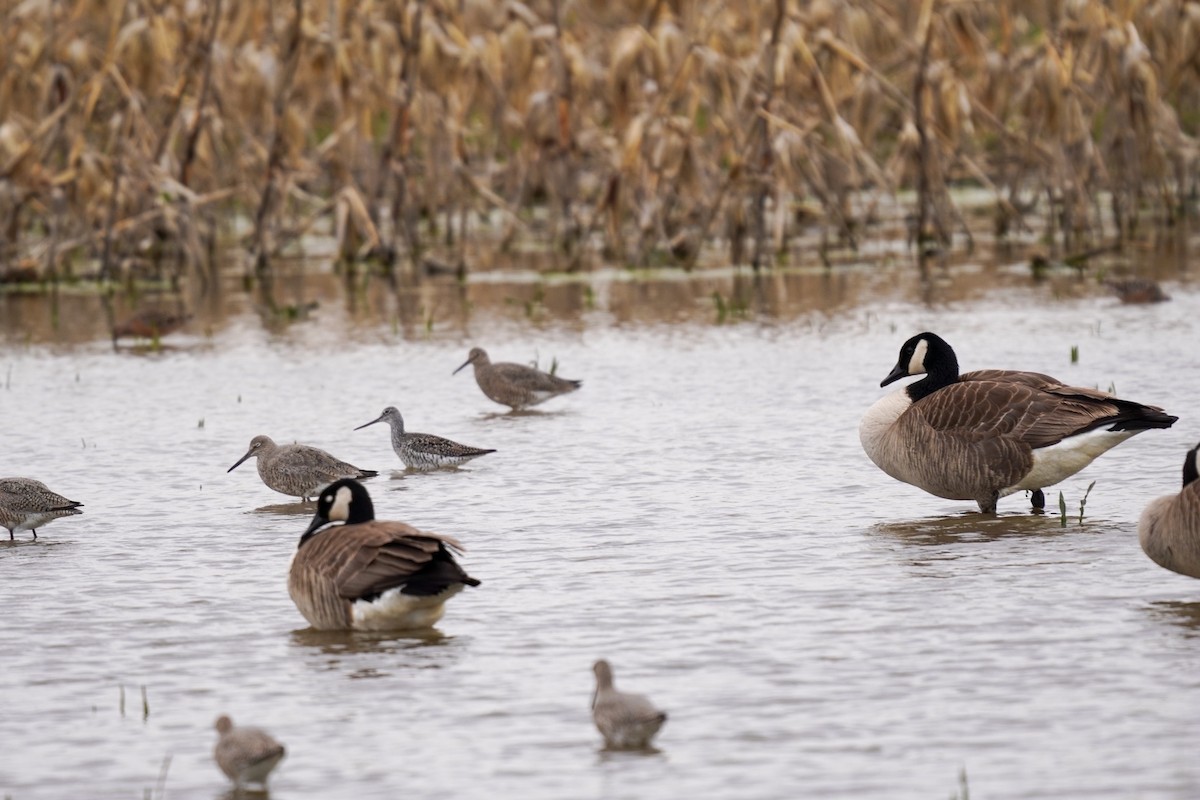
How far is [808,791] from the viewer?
609cm

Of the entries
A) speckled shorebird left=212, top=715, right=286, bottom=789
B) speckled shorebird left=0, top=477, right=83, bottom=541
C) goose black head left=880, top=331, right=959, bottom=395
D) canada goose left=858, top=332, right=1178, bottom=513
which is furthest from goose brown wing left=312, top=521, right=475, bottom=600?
goose black head left=880, top=331, right=959, bottom=395

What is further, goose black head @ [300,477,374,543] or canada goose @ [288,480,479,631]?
goose black head @ [300,477,374,543]

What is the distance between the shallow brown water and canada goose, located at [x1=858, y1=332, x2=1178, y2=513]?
0.30 m

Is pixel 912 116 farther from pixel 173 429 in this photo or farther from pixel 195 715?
pixel 195 715

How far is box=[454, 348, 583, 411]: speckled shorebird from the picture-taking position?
15109mm

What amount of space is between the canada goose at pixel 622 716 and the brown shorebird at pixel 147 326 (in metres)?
13.5

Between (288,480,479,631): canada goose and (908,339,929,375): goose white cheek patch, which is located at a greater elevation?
(908,339,929,375): goose white cheek patch

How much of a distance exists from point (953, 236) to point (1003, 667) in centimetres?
2154

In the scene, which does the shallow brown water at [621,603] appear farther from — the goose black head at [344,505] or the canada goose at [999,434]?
the goose black head at [344,505]

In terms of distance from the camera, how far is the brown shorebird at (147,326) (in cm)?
1928

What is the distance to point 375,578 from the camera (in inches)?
319

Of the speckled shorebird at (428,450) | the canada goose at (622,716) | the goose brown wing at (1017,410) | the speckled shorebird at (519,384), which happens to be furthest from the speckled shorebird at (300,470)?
the canada goose at (622,716)

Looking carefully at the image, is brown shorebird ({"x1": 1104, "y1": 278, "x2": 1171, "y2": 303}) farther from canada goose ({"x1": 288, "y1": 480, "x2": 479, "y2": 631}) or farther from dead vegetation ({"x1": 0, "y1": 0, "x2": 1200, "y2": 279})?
canada goose ({"x1": 288, "y1": 480, "x2": 479, "y2": 631})

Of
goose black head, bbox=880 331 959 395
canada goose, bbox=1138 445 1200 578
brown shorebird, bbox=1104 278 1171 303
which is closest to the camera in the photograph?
canada goose, bbox=1138 445 1200 578
